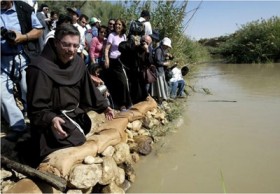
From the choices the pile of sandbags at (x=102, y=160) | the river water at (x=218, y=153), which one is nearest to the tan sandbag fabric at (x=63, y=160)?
the pile of sandbags at (x=102, y=160)

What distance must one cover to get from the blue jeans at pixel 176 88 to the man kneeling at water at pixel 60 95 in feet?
13.8

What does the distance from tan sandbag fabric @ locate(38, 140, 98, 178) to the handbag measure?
275cm

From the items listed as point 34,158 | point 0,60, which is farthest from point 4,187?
point 0,60

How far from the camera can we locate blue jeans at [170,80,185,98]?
7.70 meters

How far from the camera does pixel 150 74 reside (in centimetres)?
615

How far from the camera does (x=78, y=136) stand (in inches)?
138

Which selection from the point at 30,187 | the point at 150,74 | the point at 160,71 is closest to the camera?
the point at 30,187

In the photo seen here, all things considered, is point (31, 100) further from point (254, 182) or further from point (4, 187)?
point (254, 182)

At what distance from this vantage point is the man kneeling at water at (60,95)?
10.0 ft

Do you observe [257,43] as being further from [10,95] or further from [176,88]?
[10,95]

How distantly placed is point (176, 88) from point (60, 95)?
474cm

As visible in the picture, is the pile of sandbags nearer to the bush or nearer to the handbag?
the handbag

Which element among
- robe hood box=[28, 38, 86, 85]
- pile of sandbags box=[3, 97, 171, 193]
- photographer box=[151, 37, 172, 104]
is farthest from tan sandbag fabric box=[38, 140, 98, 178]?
photographer box=[151, 37, 172, 104]

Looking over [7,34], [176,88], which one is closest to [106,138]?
[7,34]
